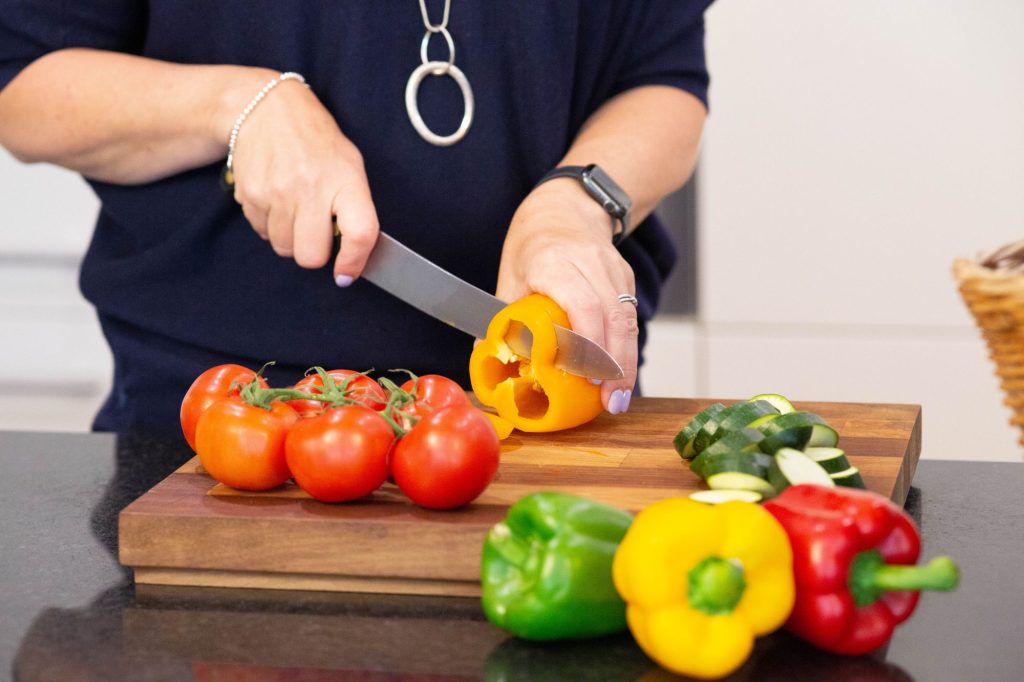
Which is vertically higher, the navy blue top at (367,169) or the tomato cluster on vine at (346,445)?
the navy blue top at (367,169)

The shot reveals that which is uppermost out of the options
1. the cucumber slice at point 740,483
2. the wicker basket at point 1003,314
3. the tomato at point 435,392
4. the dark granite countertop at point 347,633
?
the wicker basket at point 1003,314

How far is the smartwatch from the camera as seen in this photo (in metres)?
1.43

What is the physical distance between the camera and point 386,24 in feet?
4.85

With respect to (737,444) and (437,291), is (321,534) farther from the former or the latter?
(437,291)

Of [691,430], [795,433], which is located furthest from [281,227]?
[795,433]

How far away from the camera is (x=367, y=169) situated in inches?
59.6

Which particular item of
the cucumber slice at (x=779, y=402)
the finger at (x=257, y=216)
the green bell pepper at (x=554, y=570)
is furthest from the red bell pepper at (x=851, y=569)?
the finger at (x=257, y=216)

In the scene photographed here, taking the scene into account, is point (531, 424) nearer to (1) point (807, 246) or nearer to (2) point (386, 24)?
(2) point (386, 24)

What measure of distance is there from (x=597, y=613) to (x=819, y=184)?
197cm

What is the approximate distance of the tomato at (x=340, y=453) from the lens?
0.97m

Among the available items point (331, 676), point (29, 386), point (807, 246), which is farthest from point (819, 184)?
point (331, 676)

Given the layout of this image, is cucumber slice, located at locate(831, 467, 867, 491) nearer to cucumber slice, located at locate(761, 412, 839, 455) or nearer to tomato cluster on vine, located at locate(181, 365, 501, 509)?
cucumber slice, located at locate(761, 412, 839, 455)

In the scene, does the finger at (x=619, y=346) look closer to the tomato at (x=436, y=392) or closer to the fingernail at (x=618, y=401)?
the fingernail at (x=618, y=401)

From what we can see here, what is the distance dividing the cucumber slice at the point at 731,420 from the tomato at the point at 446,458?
20 cm
